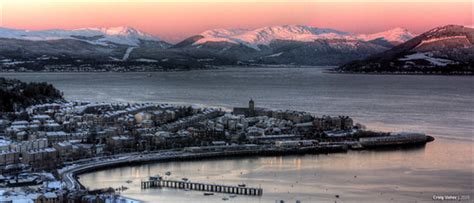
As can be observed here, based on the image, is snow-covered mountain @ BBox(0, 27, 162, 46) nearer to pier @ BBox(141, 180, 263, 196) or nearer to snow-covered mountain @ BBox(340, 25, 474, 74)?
snow-covered mountain @ BBox(340, 25, 474, 74)

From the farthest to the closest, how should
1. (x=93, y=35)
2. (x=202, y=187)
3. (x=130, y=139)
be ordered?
(x=93, y=35) → (x=130, y=139) → (x=202, y=187)

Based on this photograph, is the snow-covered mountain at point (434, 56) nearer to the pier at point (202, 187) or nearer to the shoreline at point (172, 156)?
the shoreline at point (172, 156)

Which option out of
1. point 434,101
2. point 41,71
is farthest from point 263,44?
point 434,101

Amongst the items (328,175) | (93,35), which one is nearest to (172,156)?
(328,175)

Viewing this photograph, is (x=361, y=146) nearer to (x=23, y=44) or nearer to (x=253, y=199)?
(x=253, y=199)

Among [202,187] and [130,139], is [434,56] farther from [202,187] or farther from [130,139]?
[202,187]
